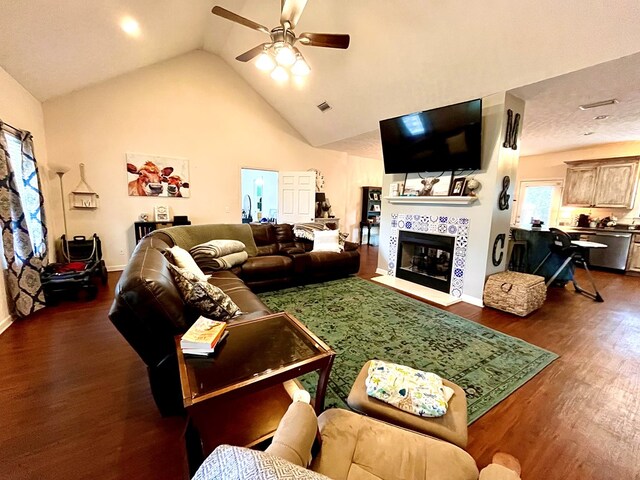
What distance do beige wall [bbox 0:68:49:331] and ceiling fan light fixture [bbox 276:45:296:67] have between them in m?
2.92

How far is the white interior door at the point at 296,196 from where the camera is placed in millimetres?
6152

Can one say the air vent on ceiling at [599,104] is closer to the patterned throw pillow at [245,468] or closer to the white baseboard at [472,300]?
the white baseboard at [472,300]

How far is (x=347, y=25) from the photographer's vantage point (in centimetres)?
339

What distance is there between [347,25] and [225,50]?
2.87m

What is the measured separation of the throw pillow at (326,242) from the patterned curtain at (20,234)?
11.0 ft

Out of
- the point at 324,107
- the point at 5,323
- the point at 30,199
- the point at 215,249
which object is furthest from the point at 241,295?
the point at 324,107

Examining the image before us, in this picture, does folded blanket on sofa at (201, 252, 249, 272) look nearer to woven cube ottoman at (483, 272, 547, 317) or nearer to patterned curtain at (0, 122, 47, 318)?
patterned curtain at (0, 122, 47, 318)

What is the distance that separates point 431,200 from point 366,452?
11.6 ft

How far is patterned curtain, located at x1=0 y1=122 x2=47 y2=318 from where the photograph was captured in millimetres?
2617

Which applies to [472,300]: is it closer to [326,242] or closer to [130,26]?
[326,242]

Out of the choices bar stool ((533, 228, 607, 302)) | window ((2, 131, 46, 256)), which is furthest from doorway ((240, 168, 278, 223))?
bar stool ((533, 228, 607, 302))

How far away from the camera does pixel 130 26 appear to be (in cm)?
334

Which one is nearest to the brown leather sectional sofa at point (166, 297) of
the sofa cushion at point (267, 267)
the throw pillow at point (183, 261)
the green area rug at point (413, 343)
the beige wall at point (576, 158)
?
Answer: the sofa cushion at point (267, 267)

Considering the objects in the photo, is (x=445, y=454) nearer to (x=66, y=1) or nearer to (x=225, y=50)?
(x=66, y=1)
